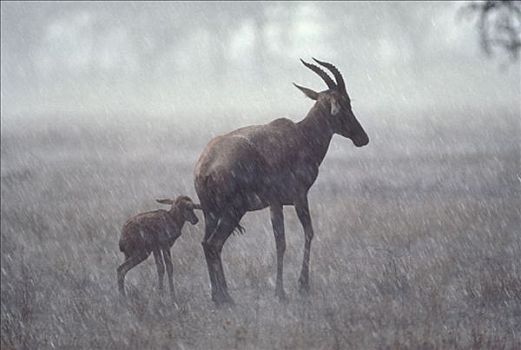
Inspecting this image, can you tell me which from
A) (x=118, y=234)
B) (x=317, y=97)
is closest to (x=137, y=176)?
(x=118, y=234)

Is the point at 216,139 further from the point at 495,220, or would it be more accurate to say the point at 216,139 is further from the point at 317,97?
the point at 495,220

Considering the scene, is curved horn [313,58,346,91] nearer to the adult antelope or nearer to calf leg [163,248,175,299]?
the adult antelope

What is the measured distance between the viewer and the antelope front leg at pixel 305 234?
7.26 meters

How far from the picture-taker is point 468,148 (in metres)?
8.39

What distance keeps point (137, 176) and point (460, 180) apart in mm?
3797

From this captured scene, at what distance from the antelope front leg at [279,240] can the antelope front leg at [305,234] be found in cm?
18

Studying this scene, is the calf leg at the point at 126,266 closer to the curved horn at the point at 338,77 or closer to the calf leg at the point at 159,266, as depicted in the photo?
the calf leg at the point at 159,266

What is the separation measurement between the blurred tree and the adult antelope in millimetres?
1834

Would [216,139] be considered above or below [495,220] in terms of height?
above

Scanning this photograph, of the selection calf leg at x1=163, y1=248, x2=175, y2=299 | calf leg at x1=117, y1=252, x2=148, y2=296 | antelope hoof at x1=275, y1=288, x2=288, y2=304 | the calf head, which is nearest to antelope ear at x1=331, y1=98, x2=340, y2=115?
the calf head

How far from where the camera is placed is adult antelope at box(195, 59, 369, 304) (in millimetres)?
7133

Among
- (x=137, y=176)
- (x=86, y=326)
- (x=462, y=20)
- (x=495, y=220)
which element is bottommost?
(x=86, y=326)

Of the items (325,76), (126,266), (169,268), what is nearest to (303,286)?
→ (169,268)

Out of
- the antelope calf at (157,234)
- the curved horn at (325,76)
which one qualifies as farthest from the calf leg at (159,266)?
the curved horn at (325,76)
